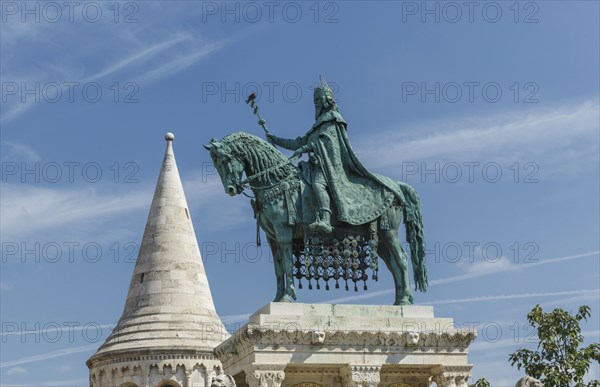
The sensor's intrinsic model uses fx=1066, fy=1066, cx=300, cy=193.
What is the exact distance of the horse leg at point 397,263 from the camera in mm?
18047

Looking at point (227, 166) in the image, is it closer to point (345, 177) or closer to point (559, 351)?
point (345, 177)

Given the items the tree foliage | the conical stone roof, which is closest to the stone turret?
the conical stone roof

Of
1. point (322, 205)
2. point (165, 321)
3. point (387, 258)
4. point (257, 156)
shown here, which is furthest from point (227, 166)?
point (165, 321)

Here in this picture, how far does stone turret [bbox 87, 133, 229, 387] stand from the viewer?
34281 mm

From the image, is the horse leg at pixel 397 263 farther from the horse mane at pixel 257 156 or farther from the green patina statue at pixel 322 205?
the horse mane at pixel 257 156

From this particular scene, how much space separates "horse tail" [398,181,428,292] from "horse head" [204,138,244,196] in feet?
9.87

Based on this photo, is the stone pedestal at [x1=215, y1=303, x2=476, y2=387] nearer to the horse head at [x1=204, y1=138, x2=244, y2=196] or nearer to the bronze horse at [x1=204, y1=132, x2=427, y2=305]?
the bronze horse at [x1=204, y1=132, x2=427, y2=305]

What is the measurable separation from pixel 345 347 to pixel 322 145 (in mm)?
3542

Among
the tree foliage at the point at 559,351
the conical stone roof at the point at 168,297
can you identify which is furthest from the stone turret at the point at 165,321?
the tree foliage at the point at 559,351

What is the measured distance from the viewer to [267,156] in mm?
17891

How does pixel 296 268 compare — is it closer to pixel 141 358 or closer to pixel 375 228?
pixel 375 228

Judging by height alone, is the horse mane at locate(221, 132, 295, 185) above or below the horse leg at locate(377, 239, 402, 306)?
above

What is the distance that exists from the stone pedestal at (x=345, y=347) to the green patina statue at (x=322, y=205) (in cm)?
61

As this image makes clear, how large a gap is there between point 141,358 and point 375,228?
1809 centimetres
